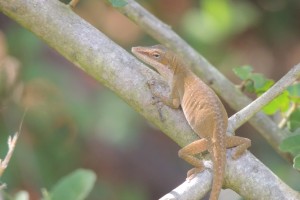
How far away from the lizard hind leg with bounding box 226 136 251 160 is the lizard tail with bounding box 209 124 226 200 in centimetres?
4

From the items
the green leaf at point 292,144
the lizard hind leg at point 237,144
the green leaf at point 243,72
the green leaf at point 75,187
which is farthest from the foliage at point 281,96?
the green leaf at point 75,187

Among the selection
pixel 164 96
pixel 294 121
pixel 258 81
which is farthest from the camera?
pixel 258 81

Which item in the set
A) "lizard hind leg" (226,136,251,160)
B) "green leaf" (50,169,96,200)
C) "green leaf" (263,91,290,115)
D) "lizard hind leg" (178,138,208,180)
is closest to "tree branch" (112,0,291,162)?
"green leaf" (263,91,290,115)

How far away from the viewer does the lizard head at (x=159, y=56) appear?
4.49m

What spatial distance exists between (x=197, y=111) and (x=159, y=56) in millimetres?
761

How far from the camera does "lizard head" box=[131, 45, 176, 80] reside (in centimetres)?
449

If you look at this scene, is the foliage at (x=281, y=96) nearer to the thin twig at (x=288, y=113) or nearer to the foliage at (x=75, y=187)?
the thin twig at (x=288, y=113)

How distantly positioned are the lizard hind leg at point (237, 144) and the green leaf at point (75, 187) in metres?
0.63

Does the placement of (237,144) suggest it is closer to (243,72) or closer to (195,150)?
(195,150)

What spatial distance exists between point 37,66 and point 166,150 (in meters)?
1.96

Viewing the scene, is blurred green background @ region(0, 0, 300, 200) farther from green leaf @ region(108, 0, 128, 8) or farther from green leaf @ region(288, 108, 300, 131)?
green leaf @ region(108, 0, 128, 8)

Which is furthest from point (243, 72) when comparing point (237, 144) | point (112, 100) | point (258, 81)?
point (112, 100)

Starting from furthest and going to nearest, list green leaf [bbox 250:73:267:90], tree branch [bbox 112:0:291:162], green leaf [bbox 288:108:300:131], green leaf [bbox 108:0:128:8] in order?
tree branch [bbox 112:0:291:162] → green leaf [bbox 250:73:267:90] → green leaf [bbox 288:108:300:131] → green leaf [bbox 108:0:128:8]

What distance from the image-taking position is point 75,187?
10.9 ft
